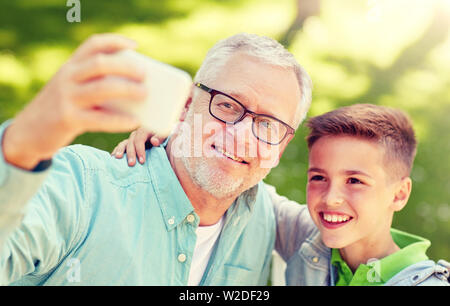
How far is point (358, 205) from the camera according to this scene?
1543 mm

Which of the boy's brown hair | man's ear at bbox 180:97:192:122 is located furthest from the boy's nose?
man's ear at bbox 180:97:192:122

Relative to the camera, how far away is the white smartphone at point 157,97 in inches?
30.8

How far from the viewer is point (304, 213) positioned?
1.82m

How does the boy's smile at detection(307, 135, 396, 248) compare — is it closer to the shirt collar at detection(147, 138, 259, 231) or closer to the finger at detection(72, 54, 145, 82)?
the shirt collar at detection(147, 138, 259, 231)

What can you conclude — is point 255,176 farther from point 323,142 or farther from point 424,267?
point 424,267

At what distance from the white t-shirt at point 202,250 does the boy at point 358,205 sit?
35cm

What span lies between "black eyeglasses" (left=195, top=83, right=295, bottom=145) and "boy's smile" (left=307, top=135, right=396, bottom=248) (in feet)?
0.82

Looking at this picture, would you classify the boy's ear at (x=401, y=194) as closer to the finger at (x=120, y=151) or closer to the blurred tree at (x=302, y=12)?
the finger at (x=120, y=151)

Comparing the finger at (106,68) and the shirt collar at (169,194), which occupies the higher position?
the finger at (106,68)

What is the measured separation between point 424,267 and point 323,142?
0.53 m

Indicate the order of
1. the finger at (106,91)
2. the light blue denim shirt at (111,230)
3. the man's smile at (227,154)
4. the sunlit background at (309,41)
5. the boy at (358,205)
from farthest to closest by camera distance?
the sunlit background at (309,41) → the boy at (358,205) → the man's smile at (227,154) → the light blue denim shirt at (111,230) → the finger at (106,91)

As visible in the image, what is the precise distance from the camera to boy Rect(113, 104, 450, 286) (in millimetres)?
1551

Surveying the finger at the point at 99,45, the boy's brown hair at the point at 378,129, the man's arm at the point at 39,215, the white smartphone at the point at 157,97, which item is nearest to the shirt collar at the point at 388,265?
the boy's brown hair at the point at 378,129

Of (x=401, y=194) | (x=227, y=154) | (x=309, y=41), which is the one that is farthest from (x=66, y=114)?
(x=309, y=41)
